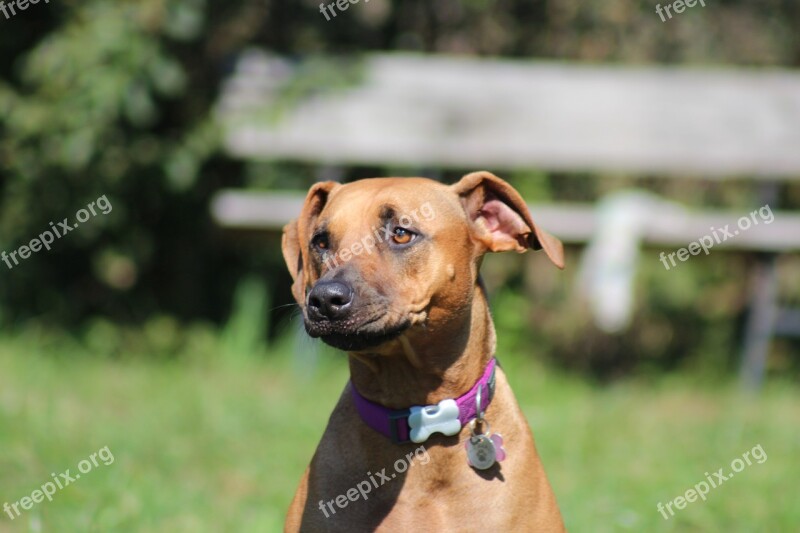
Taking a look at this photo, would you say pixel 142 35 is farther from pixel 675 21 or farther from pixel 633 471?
pixel 675 21

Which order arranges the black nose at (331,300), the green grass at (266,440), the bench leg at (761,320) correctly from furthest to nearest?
1. the bench leg at (761,320)
2. the green grass at (266,440)
3. the black nose at (331,300)

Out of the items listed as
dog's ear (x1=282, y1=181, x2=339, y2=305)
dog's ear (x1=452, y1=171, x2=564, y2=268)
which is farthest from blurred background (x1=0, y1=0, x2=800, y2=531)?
dog's ear (x1=452, y1=171, x2=564, y2=268)

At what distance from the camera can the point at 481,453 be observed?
10.3ft

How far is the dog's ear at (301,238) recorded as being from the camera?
139 inches

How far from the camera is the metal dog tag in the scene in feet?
10.2

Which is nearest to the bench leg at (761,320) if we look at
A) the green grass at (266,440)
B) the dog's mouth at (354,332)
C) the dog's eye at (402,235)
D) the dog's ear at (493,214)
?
the green grass at (266,440)

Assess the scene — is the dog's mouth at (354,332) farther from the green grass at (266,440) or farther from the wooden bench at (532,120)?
the wooden bench at (532,120)

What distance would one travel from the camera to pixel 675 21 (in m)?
8.92

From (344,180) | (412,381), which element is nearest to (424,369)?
(412,381)

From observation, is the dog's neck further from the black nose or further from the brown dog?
the black nose

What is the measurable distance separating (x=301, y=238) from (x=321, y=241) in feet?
0.60

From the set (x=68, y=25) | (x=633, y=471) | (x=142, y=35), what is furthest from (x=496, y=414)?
(x=68, y=25)

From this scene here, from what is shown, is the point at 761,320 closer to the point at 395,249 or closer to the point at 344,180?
the point at 344,180

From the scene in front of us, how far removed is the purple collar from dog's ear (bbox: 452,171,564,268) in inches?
21.1
